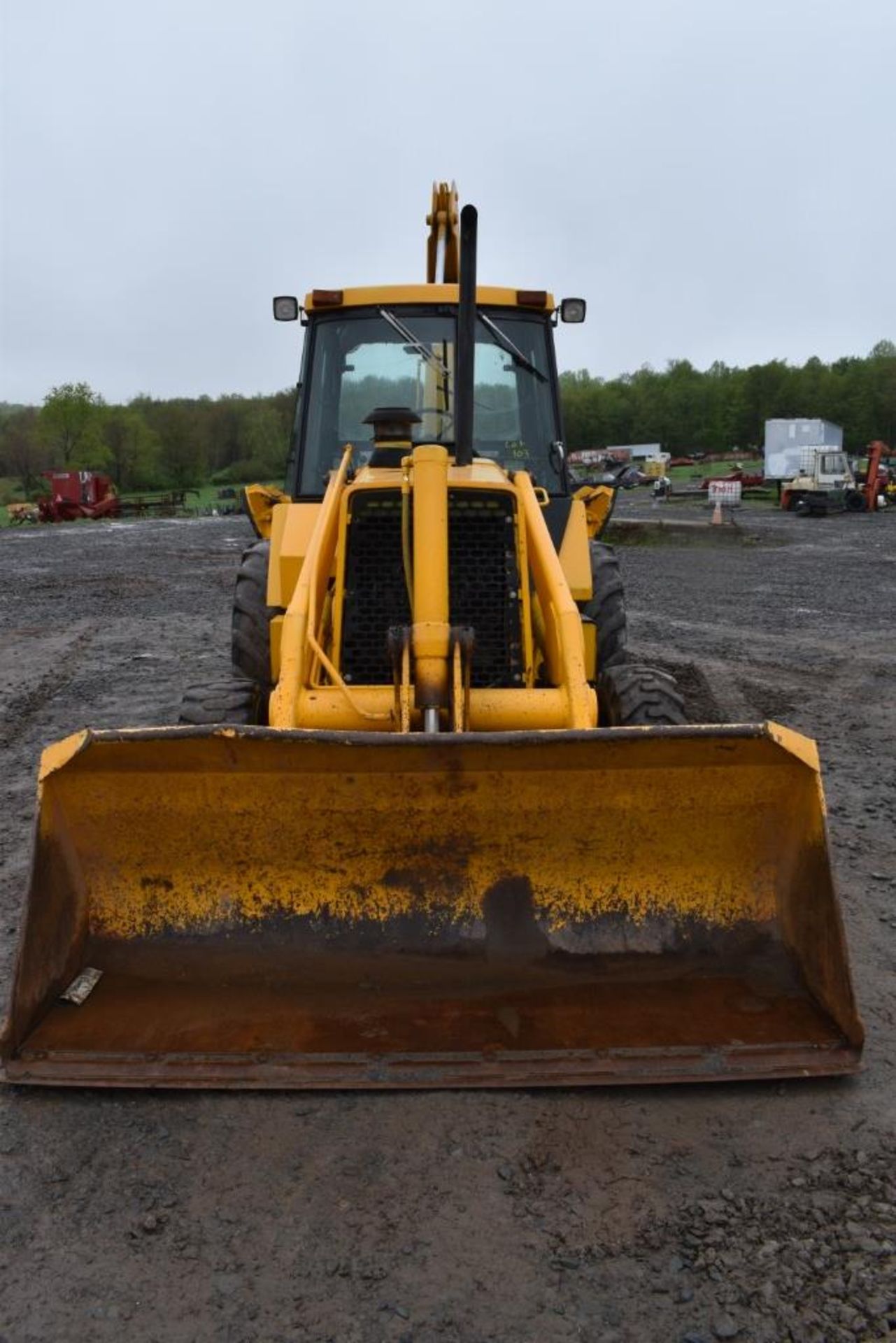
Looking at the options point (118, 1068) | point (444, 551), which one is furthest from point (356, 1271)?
point (444, 551)

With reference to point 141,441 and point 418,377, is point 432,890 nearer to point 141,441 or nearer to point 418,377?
point 418,377

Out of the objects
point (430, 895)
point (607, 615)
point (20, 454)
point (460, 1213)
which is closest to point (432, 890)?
point (430, 895)

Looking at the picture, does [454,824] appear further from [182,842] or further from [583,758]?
[182,842]

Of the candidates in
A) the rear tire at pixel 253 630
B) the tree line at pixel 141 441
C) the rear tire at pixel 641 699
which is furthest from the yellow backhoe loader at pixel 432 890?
the tree line at pixel 141 441

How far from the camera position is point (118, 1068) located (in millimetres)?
2805

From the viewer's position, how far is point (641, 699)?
13.9 feet

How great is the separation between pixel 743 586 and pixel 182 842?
13.4 m

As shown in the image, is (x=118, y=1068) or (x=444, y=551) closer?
(x=118, y=1068)

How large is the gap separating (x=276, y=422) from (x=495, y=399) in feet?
222

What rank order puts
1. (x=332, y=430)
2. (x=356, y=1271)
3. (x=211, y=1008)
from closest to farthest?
(x=356, y=1271)
(x=211, y=1008)
(x=332, y=430)

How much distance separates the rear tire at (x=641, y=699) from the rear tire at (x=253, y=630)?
1.65m

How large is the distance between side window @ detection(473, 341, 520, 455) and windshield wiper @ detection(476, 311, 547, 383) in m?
0.07

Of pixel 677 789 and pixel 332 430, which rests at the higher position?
pixel 332 430

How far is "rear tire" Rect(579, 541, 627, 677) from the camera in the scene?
210 inches
